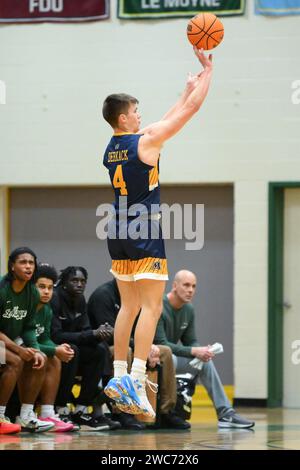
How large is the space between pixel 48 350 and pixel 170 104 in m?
4.57

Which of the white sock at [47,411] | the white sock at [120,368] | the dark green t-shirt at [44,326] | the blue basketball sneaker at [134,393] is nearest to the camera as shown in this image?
the blue basketball sneaker at [134,393]

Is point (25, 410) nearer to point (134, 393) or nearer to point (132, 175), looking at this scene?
point (134, 393)

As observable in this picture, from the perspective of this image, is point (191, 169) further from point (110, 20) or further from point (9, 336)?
point (9, 336)

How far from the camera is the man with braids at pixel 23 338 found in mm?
8352

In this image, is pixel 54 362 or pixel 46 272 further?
pixel 46 272

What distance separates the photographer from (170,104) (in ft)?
40.1

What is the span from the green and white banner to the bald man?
4019 millimetres

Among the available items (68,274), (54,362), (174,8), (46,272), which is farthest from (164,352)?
(174,8)

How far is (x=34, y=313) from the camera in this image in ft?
28.3

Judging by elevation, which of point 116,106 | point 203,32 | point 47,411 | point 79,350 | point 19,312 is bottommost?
point 47,411

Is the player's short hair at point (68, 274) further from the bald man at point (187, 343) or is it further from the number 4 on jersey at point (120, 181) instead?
the number 4 on jersey at point (120, 181)

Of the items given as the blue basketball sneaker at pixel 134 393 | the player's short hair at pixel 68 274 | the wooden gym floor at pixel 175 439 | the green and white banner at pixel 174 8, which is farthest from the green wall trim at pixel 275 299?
the blue basketball sneaker at pixel 134 393

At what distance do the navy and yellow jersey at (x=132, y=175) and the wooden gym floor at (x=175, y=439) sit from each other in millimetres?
1955
